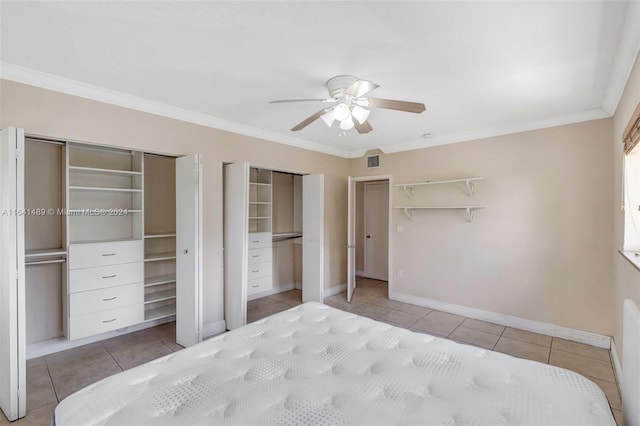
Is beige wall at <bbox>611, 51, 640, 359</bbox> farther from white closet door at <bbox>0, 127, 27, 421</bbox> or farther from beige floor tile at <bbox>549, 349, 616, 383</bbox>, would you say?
white closet door at <bbox>0, 127, 27, 421</bbox>

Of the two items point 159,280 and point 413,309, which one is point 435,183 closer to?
point 413,309

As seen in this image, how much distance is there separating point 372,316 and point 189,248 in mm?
2479

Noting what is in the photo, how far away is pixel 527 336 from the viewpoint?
3.28m

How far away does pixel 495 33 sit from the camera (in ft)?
5.65

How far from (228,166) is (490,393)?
319 centimetres

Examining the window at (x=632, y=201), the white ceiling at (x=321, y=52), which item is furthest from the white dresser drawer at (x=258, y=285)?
the window at (x=632, y=201)

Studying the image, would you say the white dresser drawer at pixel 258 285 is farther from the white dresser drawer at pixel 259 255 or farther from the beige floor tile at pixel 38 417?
the beige floor tile at pixel 38 417

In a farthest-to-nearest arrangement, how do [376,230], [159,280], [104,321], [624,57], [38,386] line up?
[376,230] → [159,280] → [104,321] → [38,386] → [624,57]

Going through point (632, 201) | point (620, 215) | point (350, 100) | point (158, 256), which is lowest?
point (158, 256)

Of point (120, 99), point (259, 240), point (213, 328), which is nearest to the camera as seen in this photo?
point (120, 99)

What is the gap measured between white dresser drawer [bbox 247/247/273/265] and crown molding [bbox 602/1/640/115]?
425 centimetres

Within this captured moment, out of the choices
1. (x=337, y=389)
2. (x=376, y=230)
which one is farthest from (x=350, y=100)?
(x=376, y=230)

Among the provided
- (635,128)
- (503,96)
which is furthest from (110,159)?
(635,128)

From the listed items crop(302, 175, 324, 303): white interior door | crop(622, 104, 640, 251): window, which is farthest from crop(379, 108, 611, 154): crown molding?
crop(302, 175, 324, 303): white interior door
